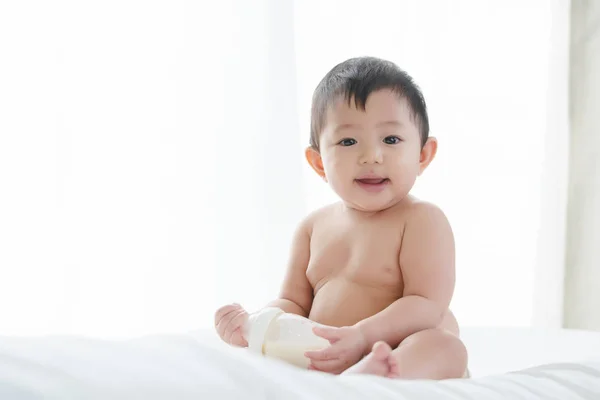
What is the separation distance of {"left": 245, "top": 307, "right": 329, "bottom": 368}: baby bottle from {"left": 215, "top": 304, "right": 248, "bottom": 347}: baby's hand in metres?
0.02

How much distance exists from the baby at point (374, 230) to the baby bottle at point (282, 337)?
49mm

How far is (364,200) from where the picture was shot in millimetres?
1171

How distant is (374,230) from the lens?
46.1 inches

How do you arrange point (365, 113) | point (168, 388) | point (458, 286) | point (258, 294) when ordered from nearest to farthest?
point (168, 388)
point (365, 113)
point (258, 294)
point (458, 286)

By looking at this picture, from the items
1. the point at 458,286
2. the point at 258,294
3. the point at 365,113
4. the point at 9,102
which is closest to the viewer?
the point at 365,113

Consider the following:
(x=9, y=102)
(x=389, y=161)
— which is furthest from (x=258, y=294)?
(x=389, y=161)

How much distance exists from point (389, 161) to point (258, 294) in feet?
4.01

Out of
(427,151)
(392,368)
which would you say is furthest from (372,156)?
(392,368)

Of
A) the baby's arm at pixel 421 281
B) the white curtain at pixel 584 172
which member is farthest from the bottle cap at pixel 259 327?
→ the white curtain at pixel 584 172

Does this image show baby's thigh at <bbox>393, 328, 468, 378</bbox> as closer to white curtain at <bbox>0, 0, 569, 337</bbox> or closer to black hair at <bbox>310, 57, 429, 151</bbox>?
black hair at <bbox>310, 57, 429, 151</bbox>

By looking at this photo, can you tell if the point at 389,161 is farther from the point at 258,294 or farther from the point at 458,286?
the point at 458,286

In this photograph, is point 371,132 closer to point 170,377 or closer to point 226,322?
point 226,322

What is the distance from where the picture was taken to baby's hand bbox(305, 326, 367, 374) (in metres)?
0.96

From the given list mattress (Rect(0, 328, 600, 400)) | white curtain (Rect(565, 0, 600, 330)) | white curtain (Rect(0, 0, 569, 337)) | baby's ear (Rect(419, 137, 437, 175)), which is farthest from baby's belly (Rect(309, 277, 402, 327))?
white curtain (Rect(565, 0, 600, 330))
